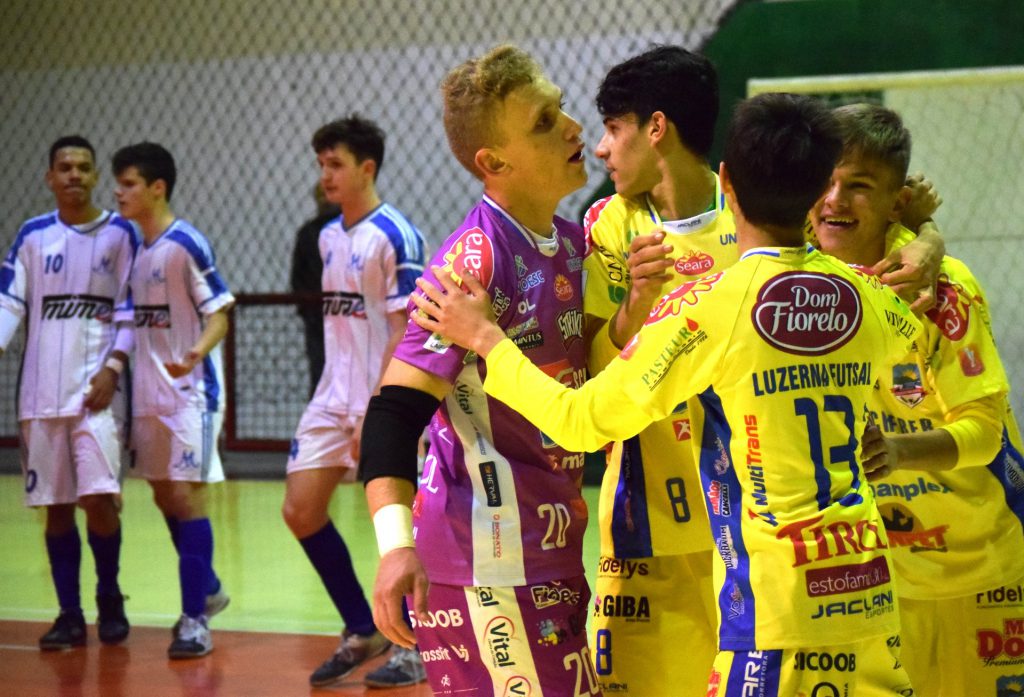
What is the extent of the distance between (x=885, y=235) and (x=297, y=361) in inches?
310

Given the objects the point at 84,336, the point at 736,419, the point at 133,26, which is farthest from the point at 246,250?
the point at 736,419

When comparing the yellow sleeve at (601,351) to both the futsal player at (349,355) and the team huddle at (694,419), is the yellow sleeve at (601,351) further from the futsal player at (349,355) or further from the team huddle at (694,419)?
the futsal player at (349,355)

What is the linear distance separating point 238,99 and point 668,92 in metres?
8.37

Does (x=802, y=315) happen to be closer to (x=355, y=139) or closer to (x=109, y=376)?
(x=355, y=139)

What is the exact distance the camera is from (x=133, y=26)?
10.6 m

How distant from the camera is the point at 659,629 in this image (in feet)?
8.55

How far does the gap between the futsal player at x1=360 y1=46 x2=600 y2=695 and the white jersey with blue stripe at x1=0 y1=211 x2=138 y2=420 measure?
3457 millimetres

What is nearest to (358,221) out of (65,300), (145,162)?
(145,162)

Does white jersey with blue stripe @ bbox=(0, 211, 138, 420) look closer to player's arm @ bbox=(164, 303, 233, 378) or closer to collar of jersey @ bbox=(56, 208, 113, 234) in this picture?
collar of jersey @ bbox=(56, 208, 113, 234)

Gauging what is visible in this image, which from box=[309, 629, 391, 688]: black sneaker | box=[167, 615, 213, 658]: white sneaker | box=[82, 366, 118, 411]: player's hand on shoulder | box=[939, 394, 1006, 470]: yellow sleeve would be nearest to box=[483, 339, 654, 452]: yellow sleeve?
box=[939, 394, 1006, 470]: yellow sleeve

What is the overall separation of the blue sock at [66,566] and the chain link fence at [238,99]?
473 centimetres

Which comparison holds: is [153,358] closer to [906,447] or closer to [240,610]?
[240,610]

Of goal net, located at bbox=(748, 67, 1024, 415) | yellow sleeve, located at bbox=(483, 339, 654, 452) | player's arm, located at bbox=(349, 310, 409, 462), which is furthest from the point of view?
goal net, located at bbox=(748, 67, 1024, 415)

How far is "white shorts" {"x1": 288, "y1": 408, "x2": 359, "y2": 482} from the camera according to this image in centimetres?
498
